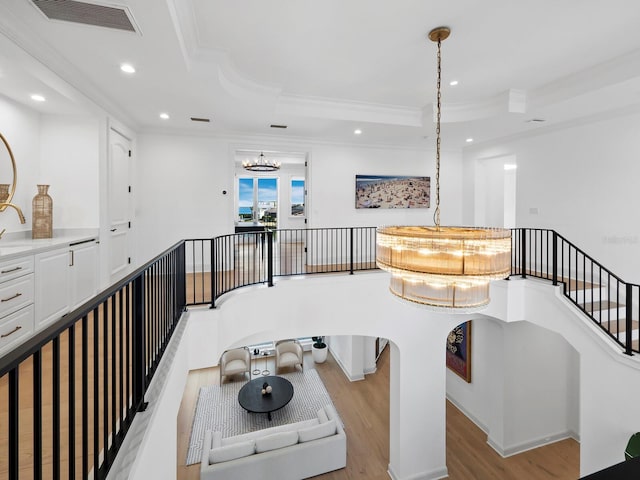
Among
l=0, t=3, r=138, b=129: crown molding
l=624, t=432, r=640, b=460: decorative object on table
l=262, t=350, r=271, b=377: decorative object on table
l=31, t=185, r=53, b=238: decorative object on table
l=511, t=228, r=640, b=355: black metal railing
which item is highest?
l=0, t=3, r=138, b=129: crown molding

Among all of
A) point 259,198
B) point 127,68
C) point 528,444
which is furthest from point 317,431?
point 259,198

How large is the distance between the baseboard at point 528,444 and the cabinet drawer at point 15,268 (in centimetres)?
801

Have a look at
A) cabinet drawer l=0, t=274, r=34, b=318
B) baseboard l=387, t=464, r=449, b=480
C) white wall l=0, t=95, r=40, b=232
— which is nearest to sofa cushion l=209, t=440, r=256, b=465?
baseboard l=387, t=464, r=449, b=480

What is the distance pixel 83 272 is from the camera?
13.4ft

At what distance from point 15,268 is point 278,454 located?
4.58 metres

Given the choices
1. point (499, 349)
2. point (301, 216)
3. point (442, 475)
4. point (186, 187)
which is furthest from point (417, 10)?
point (301, 216)

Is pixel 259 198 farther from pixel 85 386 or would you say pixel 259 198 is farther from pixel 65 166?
pixel 85 386

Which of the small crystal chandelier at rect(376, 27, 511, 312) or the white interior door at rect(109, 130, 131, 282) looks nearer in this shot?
the small crystal chandelier at rect(376, 27, 511, 312)

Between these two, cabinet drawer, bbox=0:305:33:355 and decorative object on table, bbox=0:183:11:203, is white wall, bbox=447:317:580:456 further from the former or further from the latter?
decorative object on table, bbox=0:183:11:203

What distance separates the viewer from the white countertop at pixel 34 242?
9.73 ft

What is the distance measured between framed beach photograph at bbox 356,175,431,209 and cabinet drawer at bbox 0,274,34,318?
18.2 feet

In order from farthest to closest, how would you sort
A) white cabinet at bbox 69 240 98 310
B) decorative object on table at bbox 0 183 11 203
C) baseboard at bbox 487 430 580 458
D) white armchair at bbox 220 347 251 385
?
white armchair at bbox 220 347 251 385
baseboard at bbox 487 430 580 458
white cabinet at bbox 69 240 98 310
decorative object on table at bbox 0 183 11 203

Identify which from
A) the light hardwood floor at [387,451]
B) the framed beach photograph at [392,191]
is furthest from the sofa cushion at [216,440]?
the framed beach photograph at [392,191]

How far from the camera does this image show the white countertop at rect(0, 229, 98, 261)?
2.97 meters
